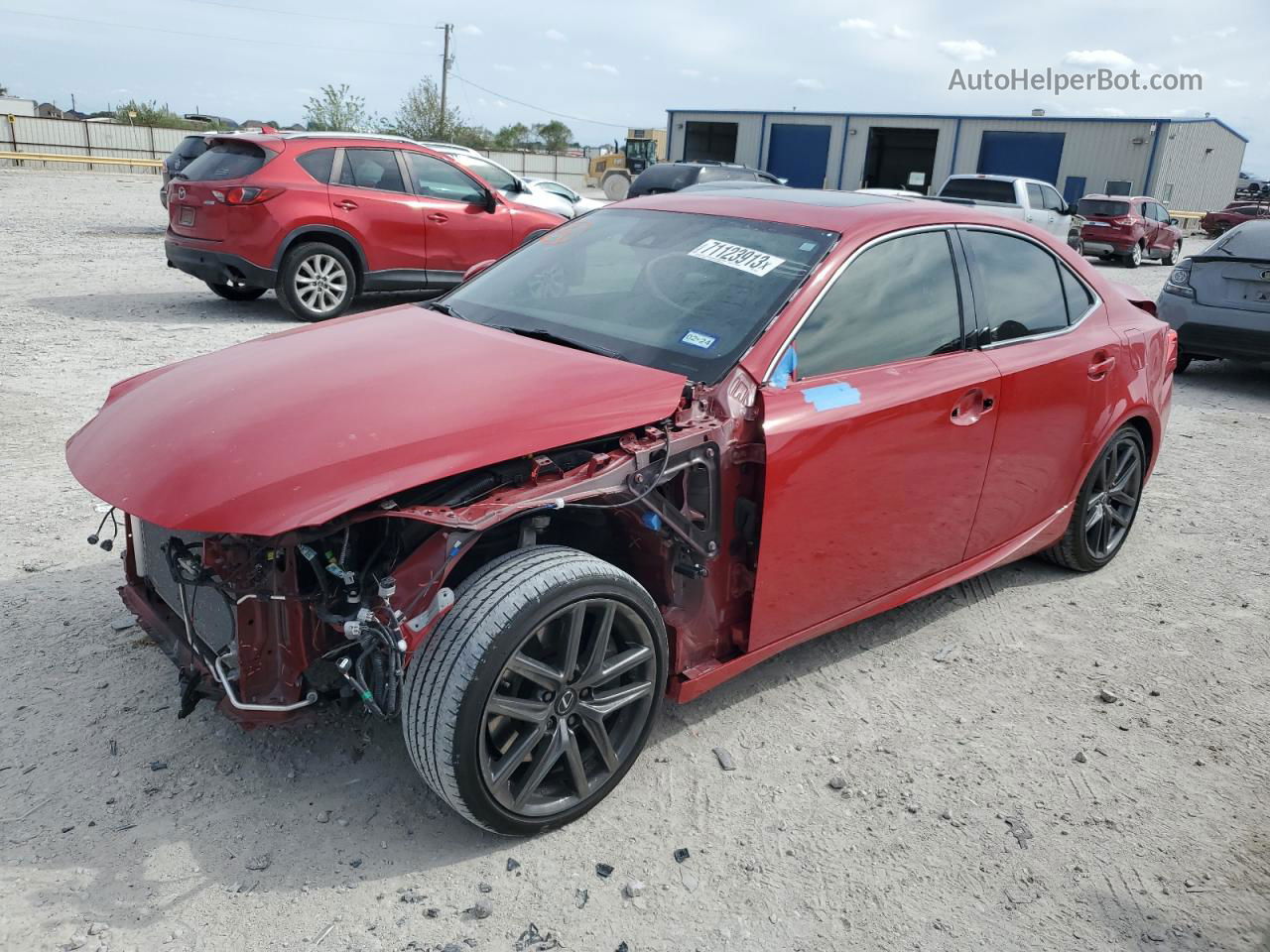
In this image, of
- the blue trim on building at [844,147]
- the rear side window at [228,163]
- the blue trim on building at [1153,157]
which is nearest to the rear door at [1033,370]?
the rear side window at [228,163]

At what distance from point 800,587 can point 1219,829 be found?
1.43 meters

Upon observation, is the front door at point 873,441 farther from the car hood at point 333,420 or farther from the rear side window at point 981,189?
the rear side window at point 981,189

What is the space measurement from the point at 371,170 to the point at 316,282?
4.21ft

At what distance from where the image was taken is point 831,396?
10.1 feet

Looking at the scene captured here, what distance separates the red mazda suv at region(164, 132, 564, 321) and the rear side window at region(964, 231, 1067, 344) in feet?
17.7

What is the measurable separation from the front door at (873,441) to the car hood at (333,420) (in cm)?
47

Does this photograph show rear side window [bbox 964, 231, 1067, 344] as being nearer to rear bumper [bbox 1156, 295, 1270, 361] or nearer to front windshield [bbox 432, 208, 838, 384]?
front windshield [bbox 432, 208, 838, 384]

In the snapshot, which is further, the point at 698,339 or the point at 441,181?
the point at 441,181

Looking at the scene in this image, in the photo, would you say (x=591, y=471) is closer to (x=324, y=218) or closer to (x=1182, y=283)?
(x=324, y=218)

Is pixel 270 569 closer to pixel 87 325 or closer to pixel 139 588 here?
pixel 139 588

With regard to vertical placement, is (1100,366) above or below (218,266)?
above

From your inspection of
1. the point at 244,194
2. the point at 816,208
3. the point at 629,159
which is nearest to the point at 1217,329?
the point at 816,208

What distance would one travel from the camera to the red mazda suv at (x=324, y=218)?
8.92 m

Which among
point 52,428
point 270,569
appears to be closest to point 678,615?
point 270,569
